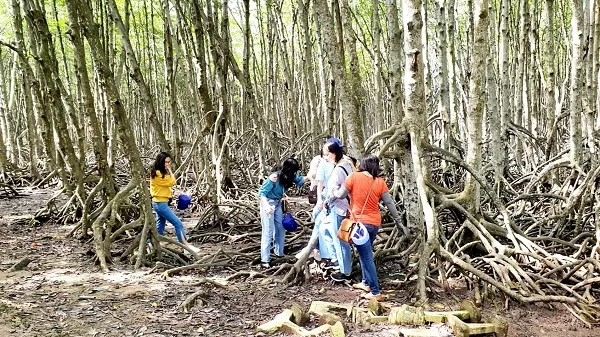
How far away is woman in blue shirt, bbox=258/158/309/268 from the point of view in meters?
5.79

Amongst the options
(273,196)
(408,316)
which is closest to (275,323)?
(408,316)

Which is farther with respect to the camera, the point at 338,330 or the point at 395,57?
the point at 395,57

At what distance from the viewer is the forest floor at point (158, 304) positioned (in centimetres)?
406

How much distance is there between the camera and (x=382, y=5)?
16.7 metres

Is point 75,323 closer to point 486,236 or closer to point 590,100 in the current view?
point 486,236

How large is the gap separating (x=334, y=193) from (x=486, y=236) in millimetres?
1655

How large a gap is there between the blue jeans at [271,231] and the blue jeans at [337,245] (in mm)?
675

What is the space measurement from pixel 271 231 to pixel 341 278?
98cm

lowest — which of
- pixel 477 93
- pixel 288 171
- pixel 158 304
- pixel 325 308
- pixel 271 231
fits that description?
pixel 325 308

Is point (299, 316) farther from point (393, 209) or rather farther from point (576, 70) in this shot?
point (576, 70)

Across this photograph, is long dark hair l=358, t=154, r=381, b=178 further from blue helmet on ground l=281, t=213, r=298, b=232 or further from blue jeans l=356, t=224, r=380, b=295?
blue helmet on ground l=281, t=213, r=298, b=232

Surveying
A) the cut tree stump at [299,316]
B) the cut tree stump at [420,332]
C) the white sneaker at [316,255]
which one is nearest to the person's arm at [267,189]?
the white sneaker at [316,255]

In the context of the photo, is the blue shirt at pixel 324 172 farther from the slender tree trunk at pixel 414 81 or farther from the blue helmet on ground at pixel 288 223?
the slender tree trunk at pixel 414 81

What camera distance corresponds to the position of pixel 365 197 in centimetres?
478
